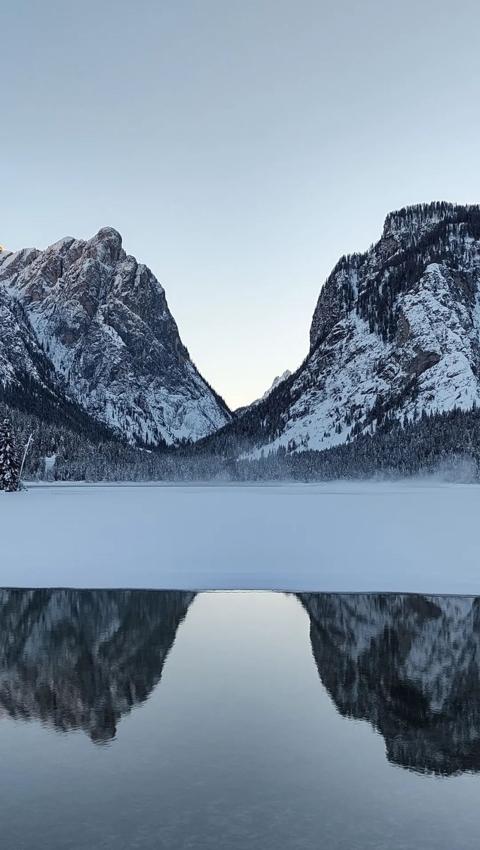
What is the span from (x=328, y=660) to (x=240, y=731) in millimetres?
5990

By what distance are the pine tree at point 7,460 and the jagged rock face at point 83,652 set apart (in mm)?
72772

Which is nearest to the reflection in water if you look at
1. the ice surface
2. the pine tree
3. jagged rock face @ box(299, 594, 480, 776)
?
jagged rock face @ box(299, 594, 480, 776)

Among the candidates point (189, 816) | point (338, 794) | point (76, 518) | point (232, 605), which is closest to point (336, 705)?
point (338, 794)

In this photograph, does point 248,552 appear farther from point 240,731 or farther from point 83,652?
point 240,731

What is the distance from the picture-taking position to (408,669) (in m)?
19.5

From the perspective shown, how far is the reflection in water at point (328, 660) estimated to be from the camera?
15.2 metres

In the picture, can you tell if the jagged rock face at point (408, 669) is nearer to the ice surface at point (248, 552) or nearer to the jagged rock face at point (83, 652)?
the ice surface at point (248, 552)

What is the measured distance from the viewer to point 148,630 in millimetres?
24047

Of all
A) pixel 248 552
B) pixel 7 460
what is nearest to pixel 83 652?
pixel 248 552

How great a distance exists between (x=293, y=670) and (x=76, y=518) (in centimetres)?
4191

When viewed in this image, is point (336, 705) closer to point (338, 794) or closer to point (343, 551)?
point (338, 794)

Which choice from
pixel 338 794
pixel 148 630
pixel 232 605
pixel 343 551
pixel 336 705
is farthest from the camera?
pixel 343 551

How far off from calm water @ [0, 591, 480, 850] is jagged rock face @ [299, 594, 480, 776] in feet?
0.20

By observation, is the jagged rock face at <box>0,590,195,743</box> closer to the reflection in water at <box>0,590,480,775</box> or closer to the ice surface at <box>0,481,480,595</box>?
the reflection in water at <box>0,590,480,775</box>
